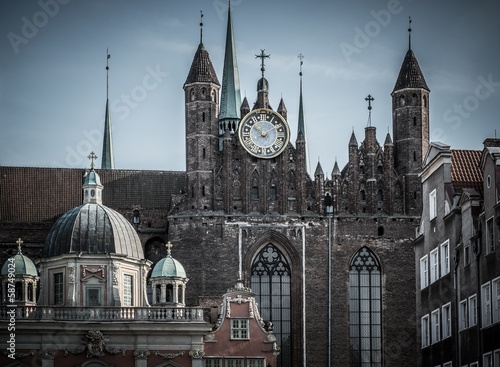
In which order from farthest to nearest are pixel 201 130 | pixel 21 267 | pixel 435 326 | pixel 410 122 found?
pixel 410 122 → pixel 201 130 → pixel 21 267 → pixel 435 326

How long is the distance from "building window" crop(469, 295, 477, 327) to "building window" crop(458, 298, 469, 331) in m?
0.58

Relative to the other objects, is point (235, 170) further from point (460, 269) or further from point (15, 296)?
point (460, 269)

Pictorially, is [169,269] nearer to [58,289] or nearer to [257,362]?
[58,289]

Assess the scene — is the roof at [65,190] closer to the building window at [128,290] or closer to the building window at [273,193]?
the building window at [273,193]

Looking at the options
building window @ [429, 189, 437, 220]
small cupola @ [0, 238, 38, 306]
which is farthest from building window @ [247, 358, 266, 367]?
building window @ [429, 189, 437, 220]

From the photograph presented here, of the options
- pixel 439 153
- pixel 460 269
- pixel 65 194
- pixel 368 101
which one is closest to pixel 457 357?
pixel 460 269

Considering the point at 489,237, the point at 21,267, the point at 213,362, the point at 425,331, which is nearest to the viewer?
the point at 489,237

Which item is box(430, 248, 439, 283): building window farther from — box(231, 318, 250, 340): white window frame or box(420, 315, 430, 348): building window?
box(231, 318, 250, 340): white window frame

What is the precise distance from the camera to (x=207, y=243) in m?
96.2

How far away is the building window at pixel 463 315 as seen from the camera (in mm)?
72062

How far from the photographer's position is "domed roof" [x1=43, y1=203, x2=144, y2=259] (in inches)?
3452

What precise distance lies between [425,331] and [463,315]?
7374mm

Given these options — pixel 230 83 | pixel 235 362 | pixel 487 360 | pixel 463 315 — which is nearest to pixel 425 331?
pixel 463 315

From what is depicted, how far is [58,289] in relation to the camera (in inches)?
3425
